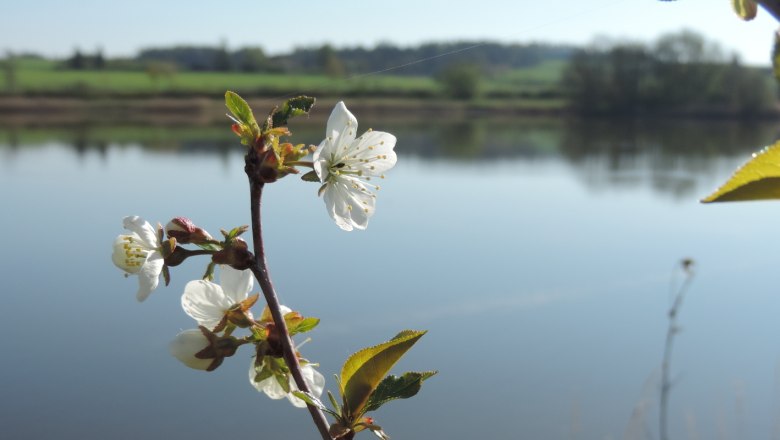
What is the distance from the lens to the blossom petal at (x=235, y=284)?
1.45 feet

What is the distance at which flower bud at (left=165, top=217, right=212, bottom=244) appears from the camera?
41cm

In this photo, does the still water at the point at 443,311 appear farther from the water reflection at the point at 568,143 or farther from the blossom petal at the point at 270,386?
the water reflection at the point at 568,143

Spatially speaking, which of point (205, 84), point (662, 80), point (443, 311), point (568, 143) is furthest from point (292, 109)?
point (662, 80)

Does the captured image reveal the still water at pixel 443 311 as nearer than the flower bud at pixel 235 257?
No

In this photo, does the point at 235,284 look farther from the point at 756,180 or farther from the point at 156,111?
the point at 156,111

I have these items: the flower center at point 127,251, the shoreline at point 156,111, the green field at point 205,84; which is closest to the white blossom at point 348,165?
the flower center at point 127,251

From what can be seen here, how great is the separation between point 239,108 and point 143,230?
81 millimetres

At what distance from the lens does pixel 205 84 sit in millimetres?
25594

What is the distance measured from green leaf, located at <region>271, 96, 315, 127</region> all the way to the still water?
2.16 metres

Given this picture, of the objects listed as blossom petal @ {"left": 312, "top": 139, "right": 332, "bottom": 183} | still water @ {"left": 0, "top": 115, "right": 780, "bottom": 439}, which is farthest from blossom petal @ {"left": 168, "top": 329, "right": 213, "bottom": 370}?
still water @ {"left": 0, "top": 115, "right": 780, "bottom": 439}

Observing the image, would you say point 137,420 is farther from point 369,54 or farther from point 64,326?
point 369,54

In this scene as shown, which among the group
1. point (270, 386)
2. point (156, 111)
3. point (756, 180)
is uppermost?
point (156, 111)

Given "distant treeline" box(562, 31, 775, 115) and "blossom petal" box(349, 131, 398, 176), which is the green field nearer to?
"distant treeline" box(562, 31, 775, 115)

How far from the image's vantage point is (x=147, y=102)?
2555 centimetres
